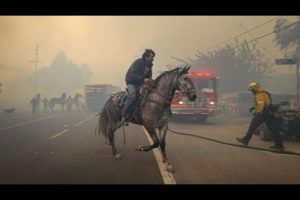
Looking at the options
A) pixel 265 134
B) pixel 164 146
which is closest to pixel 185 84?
pixel 164 146

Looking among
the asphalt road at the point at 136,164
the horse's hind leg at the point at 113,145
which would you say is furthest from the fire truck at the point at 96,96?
the horse's hind leg at the point at 113,145

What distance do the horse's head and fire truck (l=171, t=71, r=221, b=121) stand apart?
12.0m

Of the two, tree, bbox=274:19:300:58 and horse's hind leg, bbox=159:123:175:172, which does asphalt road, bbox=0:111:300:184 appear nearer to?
horse's hind leg, bbox=159:123:175:172

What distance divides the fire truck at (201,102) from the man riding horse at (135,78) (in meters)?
11.4

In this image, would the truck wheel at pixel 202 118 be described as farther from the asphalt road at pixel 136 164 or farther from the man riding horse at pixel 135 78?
the man riding horse at pixel 135 78

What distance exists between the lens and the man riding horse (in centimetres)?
964

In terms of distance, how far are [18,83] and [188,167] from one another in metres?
66.4

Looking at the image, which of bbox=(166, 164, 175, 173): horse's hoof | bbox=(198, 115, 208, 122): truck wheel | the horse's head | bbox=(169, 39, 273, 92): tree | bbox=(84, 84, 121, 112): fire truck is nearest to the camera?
bbox=(166, 164, 175, 173): horse's hoof

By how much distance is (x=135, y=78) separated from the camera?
970 cm

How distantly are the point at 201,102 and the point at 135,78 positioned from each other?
12588 mm

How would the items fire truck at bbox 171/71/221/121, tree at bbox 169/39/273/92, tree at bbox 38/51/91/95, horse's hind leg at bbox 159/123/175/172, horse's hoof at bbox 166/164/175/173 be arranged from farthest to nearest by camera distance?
tree at bbox 38/51/91/95
tree at bbox 169/39/273/92
fire truck at bbox 171/71/221/121
horse's hind leg at bbox 159/123/175/172
horse's hoof at bbox 166/164/175/173

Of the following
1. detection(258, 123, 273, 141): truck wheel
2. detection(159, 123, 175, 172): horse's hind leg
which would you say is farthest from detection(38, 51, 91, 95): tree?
detection(159, 123, 175, 172): horse's hind leg

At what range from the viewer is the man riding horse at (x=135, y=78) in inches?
380
